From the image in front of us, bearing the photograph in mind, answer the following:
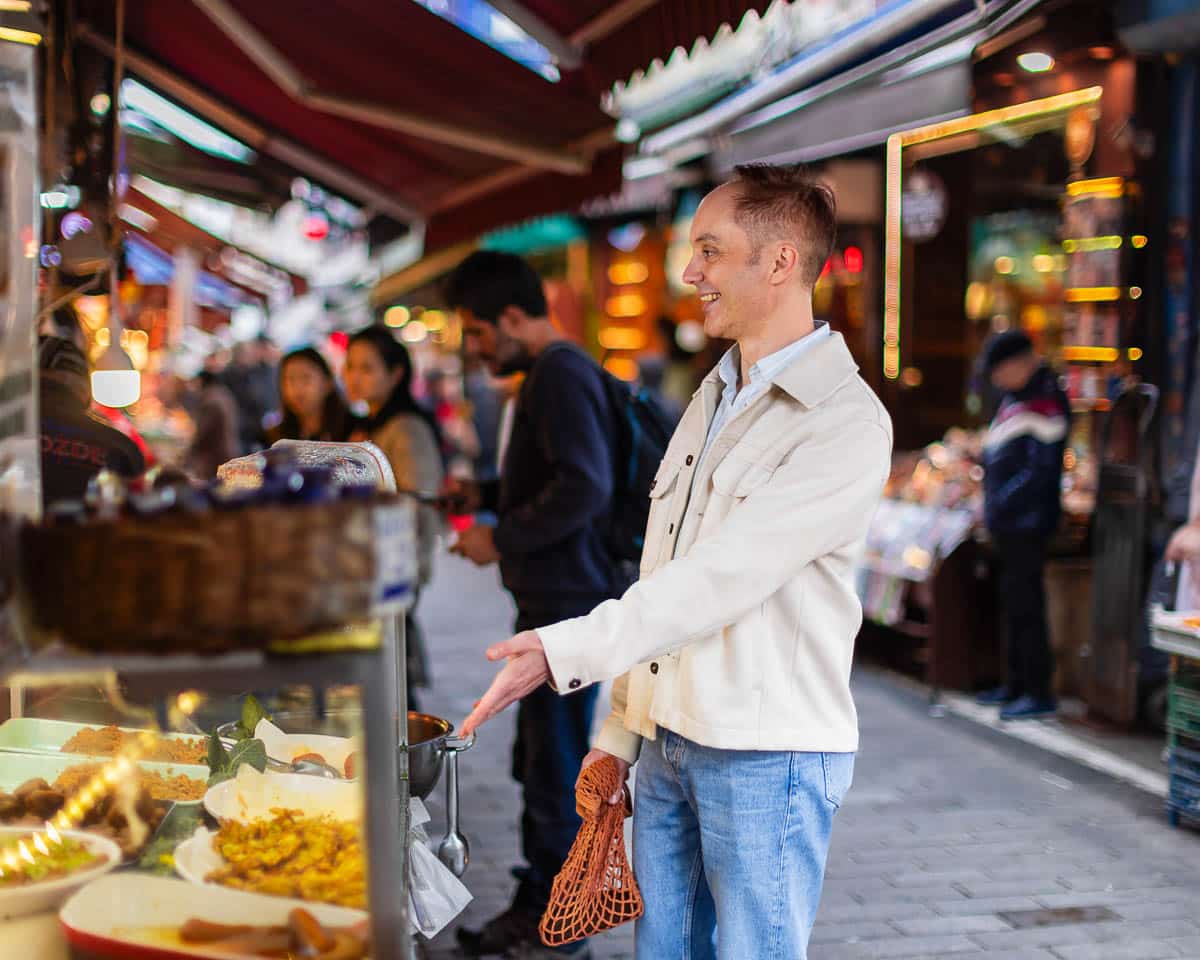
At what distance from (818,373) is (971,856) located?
3313 mm

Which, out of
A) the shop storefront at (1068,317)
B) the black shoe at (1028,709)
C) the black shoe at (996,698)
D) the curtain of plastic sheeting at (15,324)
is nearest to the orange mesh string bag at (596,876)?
the curtain of plastic sheeting at (15,324)

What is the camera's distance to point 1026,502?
717 centimetres

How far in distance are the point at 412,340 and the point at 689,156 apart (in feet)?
79.9

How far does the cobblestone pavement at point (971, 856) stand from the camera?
431 centimetres

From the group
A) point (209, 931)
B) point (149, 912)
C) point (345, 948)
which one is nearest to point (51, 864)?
point (149, 912)

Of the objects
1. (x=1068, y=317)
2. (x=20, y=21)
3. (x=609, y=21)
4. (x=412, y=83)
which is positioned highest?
(x=412, y=83)

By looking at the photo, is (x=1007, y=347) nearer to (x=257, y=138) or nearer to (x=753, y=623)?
(x=257, y=138)

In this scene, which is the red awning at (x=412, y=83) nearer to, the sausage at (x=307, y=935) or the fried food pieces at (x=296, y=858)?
the fried food pieces at (x=296, y=858)

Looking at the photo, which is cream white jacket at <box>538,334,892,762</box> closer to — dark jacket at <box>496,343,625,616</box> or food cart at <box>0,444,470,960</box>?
food cart at <box>0,444,470,960</box>

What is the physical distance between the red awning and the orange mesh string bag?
8.47ft

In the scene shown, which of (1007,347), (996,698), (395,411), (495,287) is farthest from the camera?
(996,698)

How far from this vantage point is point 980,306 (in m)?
10.9

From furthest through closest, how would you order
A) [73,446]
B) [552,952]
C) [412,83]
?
1. [412,83]
2. [552,952]
3. [73,446]

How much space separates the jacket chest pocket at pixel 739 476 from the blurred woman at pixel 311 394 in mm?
3793
